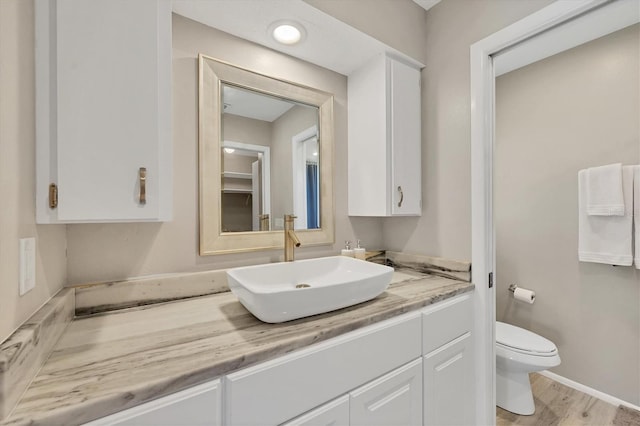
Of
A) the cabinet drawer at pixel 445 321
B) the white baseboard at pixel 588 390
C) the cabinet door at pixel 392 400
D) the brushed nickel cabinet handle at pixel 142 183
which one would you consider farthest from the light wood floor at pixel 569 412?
the brushed nickel cabinet handle at pixel 142 183

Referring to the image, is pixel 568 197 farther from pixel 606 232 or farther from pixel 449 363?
pixel 449 363

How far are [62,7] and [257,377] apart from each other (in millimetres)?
1069

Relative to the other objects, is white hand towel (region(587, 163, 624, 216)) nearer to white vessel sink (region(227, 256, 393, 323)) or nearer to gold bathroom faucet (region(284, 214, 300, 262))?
white vessel sink (region(227, 256, 393, 323))

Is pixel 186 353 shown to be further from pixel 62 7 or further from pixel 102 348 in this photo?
pixel 62 7

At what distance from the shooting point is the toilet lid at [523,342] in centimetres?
157

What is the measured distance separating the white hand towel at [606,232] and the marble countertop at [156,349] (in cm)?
147

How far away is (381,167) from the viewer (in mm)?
1454

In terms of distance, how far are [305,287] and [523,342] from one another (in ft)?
5.00

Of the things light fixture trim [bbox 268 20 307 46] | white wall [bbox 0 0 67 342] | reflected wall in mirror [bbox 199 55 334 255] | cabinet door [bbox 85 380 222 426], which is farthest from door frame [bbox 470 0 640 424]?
white wall [bbox 0 0 67 342]

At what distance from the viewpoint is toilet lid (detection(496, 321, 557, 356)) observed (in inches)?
61.6

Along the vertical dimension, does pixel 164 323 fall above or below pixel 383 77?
below

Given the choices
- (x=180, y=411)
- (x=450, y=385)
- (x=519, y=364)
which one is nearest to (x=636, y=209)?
(x=519, y=364)

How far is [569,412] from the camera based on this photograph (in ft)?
5.39

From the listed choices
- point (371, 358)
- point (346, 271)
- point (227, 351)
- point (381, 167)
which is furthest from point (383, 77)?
point (227, 351)
